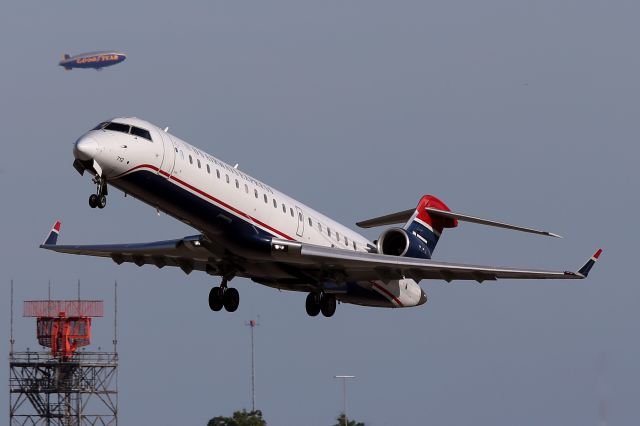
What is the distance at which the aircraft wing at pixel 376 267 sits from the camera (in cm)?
3897

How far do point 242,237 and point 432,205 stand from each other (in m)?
9.19

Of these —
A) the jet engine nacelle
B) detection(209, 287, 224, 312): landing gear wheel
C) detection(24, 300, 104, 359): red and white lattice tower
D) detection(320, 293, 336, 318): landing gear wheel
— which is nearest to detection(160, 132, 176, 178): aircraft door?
detection(209, 287, 224, 312): landing gear wheel

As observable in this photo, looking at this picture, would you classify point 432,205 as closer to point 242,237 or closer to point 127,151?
point 242,237

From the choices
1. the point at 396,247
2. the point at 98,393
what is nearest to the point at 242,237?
the point at 396,247

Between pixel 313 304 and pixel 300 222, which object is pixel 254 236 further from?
pixel 313 304

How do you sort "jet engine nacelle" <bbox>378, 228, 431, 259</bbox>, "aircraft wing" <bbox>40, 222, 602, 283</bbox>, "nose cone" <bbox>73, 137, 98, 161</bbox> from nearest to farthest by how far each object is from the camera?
"nose cone" <bbox>73, 137, 98, 161</bbox> → "aircraft wing" <bbox>40, 222, 602, 283</bbox> → "jet engine nacelle" <bbox>378, 228, 431, 259</bbox>

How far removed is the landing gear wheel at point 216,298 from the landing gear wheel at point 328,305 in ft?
8.45

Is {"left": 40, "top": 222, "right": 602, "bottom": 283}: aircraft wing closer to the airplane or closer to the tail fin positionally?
the airplane

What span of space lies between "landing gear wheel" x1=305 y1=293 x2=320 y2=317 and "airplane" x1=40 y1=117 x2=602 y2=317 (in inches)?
1.0

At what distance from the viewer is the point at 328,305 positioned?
138 feet


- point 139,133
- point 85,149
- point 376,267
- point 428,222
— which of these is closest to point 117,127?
point 139,133

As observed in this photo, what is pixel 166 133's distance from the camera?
37.2m

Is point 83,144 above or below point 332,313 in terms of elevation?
above

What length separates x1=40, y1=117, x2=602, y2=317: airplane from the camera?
3612 cm
